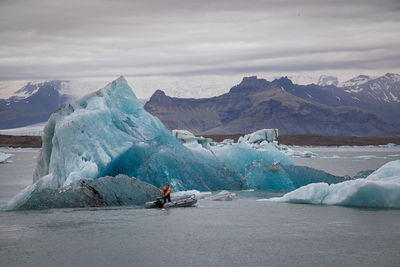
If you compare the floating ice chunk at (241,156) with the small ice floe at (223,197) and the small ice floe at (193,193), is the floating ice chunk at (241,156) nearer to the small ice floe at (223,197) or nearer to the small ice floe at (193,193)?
the small ice floe at (193,193)

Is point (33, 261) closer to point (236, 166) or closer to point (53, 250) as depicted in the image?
point (53, 250)

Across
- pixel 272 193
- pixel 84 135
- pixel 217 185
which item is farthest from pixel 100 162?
pixel 272 193

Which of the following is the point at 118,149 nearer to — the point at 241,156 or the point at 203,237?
the point at 241,156

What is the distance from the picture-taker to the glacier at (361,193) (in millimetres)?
20050

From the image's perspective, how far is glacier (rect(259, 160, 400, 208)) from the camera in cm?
2005

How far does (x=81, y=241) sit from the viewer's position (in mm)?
15102

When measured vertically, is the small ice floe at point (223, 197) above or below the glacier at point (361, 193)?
below

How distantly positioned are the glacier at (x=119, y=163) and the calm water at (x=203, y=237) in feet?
2.99

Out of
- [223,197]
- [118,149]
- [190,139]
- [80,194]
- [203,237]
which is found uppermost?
[118,149]

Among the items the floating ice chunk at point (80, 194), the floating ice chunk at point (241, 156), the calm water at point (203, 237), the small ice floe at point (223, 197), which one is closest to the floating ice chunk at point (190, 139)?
the floating ice chunk at point (241, 156)

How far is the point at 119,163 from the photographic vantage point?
83.8ft

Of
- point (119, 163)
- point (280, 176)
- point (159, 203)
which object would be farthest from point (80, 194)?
point (280, 176)

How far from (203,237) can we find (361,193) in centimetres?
751

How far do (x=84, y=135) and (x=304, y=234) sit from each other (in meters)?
11.3
